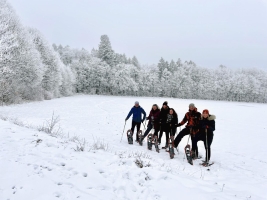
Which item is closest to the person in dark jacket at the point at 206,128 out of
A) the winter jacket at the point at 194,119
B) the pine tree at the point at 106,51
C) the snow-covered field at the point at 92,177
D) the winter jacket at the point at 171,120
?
the winter jacket at the point at 194,119

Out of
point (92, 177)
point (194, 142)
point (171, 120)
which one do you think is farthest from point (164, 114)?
point (92, 177)

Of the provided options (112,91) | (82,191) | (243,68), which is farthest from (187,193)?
(243,68)

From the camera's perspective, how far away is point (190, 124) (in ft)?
27.6

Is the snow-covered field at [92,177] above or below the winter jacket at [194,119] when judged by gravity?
below

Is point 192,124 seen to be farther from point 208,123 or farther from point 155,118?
point 155,118

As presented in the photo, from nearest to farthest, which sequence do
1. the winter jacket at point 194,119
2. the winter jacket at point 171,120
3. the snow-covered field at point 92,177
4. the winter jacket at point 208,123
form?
1. the snow-covered field at point 92,177
2. the winter jacket at point 208,123
3. the winter jacket at point 194,119
4. the winter jacket at point 171,120

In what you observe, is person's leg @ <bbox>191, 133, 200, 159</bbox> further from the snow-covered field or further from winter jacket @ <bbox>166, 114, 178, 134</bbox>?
winter jacket @ <bbox>166, 114, 178, 134</bbox>

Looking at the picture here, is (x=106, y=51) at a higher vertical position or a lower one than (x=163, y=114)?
higher

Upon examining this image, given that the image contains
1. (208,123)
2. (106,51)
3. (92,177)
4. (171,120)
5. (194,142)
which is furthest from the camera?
(106,51)

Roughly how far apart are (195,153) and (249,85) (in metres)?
84.1

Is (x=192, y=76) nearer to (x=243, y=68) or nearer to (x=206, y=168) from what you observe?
(x=243, y=68)

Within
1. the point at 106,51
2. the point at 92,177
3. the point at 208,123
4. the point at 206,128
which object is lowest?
the point at 92,177

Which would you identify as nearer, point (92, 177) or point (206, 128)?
point (92, 177)

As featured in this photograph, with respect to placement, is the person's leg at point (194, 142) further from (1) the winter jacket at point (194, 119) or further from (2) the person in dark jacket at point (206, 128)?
(1) the winter jacket at point (194, 119)
